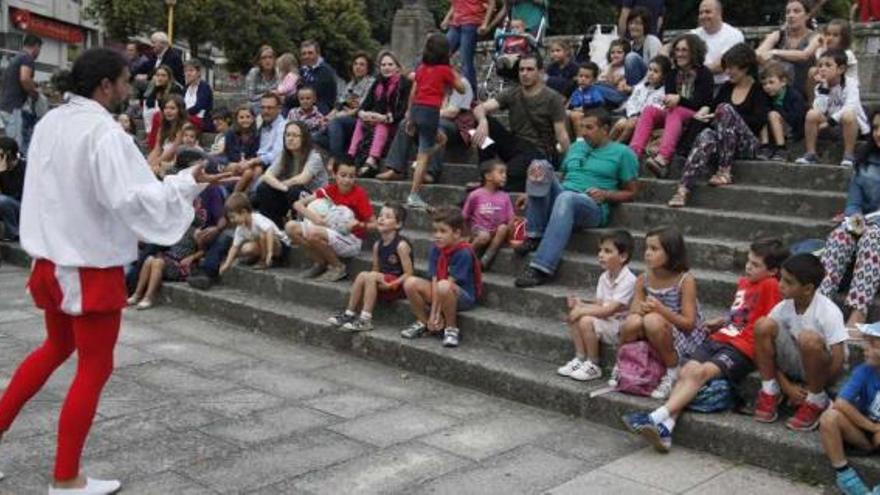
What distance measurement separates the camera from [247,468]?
4.25m

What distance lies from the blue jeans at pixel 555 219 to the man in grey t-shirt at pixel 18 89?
28.0 feet

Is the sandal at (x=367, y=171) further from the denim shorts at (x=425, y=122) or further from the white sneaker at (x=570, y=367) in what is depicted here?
the white sneaker at (x=570, y=367)

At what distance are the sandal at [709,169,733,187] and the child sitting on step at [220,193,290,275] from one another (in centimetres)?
356

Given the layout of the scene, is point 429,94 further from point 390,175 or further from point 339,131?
point 339,131

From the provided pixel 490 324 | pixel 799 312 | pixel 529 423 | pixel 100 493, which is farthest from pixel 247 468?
pixel 799 312

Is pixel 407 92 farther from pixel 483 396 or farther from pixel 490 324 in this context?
pixel 483 396

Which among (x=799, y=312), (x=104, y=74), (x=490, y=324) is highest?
(x=104, y=74)

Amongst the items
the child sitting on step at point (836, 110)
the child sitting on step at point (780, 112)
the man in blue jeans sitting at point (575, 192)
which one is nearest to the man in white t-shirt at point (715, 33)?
the child sitting on step at point (780, 112)

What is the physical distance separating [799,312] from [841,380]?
0.50m

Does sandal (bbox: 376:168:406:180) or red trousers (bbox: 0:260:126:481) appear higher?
sandal (bbox: 376:168:406:180)

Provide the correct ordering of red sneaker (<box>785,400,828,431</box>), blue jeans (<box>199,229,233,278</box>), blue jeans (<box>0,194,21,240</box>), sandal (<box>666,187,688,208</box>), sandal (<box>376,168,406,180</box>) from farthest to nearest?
blue jeans (<box>0,194,21,240</box>), sandal (<box>376,168,406,180</box>), blue jeans (<box>199,229,233,278</box>), sandal (<box>666,187,688,208</box>), red sneaker (<box>785,400,828,431</box>)

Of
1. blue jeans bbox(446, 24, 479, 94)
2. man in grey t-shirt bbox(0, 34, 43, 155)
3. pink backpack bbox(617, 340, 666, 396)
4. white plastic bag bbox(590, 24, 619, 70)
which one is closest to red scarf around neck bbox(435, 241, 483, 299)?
pink backpack bbox(617, 340, 666, 396)

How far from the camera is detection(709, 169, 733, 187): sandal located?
6.87m

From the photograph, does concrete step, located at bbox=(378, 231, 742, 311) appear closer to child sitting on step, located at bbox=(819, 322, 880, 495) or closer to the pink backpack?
the pink backpack
